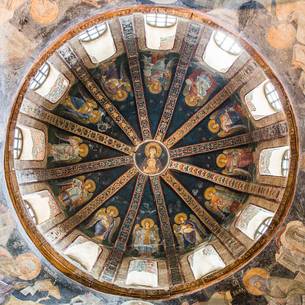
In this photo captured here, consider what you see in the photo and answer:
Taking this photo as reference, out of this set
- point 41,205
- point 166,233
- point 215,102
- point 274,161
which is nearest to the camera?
point 274,161

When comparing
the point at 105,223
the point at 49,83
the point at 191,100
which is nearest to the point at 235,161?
the point at 191,100

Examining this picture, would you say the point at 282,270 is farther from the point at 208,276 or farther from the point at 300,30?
the point at 300,30

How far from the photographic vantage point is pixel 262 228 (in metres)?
14.7

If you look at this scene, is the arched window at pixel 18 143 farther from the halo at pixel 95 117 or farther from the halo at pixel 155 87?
the halo at pixel 155 87

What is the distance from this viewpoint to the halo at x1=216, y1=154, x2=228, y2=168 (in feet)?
55.4

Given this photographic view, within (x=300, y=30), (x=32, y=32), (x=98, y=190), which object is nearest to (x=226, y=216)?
(x=98, y=190)

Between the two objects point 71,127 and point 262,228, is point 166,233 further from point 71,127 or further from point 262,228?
point 71,127

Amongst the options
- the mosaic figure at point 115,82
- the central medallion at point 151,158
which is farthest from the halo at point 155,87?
the central medallion at point 151,158

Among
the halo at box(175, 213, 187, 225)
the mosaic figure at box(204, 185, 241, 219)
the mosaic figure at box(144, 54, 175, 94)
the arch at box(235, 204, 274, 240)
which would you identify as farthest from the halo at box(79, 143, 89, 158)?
the arch at box(235, 204, 274, 240)

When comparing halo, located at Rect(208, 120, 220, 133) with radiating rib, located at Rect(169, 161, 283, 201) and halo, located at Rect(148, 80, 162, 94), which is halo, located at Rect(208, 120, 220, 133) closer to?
radiating rib, located at Rect(169, 161, 283, 201)

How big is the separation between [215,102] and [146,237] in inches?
160

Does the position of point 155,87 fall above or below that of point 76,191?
above

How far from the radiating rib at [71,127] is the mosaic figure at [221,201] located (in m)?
2.48

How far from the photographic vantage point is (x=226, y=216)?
54.0 feet
